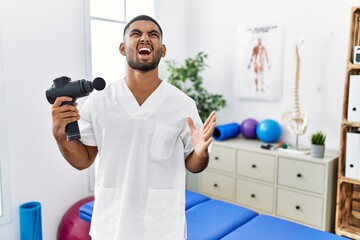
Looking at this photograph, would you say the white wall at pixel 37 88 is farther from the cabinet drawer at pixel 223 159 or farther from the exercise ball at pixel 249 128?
the exercise ball at pixel 249 128

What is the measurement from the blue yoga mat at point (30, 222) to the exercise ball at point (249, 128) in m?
1.66

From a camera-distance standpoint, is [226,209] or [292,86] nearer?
[226,209]

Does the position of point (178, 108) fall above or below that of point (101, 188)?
above

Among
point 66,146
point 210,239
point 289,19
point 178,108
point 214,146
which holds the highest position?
point 289,19

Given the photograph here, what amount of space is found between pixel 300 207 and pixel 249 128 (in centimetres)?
77

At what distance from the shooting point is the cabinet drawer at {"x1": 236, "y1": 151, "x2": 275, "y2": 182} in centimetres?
238

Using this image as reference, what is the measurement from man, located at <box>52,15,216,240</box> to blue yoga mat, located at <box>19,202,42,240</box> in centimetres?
94

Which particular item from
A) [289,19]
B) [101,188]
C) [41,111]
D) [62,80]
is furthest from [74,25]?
[289,19]

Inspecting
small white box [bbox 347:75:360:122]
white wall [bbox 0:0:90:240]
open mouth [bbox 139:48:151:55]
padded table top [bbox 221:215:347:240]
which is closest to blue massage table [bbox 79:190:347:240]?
padded table top [bbox 221:215:347:240]

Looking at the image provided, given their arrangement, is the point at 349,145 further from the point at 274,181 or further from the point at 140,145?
the point at 140,145

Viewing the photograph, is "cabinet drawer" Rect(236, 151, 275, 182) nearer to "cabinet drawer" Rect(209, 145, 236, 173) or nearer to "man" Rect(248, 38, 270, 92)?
"cabinet drawer" Rect(209, 145, 236, 173)

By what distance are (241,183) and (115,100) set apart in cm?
164

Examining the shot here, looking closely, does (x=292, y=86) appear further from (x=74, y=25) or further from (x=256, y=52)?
(x=74, y=25)

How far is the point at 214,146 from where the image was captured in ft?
8.82
